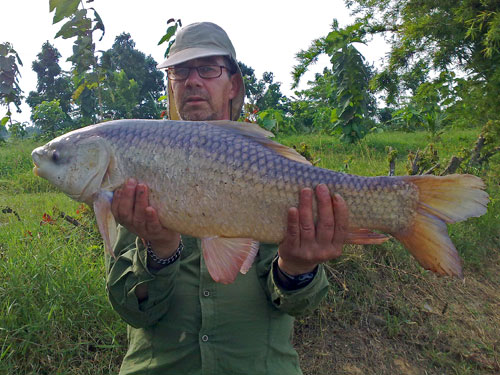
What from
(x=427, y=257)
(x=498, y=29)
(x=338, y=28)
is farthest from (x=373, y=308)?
(x=338, y=28)

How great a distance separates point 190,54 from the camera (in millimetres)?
2174

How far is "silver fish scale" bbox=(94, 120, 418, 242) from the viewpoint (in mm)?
1430

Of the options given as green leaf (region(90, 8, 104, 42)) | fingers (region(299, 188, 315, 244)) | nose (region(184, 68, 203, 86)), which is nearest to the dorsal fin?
fingers (region(299, 188, 315, 244))

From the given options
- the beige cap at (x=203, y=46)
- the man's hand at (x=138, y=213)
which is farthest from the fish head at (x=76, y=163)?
the beige cap at (x=203, y=46)

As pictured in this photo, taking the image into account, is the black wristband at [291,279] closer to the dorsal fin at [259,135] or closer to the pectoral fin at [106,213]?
the dorsal fin at [259,135]

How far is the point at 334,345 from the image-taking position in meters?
2.92

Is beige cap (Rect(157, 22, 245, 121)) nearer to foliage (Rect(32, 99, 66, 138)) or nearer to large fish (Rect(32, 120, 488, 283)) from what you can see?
large fish (Rect(32, 120, 488, 283))

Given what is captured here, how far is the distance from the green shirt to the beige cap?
3.61 ft

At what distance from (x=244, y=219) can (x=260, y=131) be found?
37cm

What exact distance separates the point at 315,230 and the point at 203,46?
1.37 metres

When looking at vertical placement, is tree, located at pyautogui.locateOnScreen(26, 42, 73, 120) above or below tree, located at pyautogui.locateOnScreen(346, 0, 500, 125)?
below

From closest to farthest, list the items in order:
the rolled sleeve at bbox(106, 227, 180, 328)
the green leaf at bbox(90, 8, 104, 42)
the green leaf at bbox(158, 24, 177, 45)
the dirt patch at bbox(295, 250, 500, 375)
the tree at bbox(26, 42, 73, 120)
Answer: the rolled sleeve at bbox(106, 227, 180, 328) < the dirt patch at bbox(295, 250, 500, 375) < the green leaf at bbox(90, 8, 104, 42) < the green leaf at bbox(158, 24, 177, 45) < the tree at bbox(26, 42, 73, 120)

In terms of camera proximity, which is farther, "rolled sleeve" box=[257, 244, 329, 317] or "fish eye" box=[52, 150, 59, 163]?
"rolled sleeve" box=[257, 244, 329, 317]

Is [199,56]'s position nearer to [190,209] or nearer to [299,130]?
[190,209]
